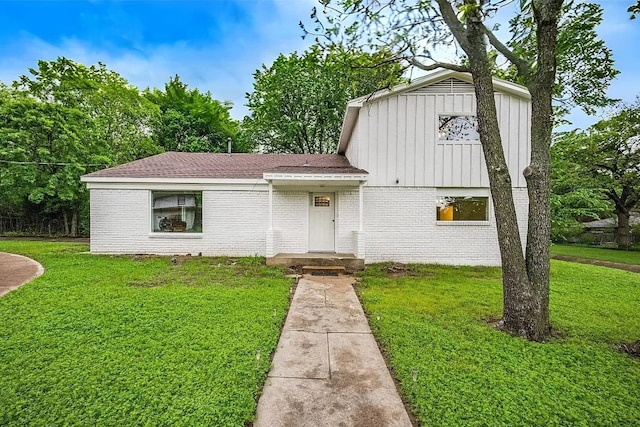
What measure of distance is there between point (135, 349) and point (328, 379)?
221 cm

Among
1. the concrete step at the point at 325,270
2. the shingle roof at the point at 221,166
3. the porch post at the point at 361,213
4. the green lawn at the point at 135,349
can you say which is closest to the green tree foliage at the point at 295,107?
the shingle roof at the point at 221,166

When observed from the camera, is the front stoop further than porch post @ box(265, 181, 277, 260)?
No

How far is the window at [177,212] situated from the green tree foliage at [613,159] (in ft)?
70.1

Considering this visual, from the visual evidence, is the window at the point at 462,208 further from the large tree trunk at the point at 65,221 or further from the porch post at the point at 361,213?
the large tree trunk at the point at 65,221

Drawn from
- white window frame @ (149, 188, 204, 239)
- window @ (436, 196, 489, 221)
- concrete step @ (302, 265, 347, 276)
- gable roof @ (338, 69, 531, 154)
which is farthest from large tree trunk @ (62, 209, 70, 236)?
window @ (436, 196, 489, 221)

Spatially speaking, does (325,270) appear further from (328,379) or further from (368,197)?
(328,379)

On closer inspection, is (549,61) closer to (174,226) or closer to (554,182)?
(174,226)

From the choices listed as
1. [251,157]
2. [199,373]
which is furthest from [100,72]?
[199,373]

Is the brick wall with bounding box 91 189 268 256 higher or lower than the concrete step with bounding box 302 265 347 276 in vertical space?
higher

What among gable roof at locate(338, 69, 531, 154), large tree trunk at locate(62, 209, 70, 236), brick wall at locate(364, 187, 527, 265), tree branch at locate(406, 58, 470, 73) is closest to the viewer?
tree branch at locate(406, 58, 470, 73)

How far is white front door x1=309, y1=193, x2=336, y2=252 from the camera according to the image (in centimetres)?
986

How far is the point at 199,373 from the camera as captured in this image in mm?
2900

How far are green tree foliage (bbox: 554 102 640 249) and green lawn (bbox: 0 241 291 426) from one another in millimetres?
20829

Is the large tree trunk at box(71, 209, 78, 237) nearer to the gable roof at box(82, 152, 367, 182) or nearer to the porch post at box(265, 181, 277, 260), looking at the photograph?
the gable roof at box(82, 152, 367, 182)
